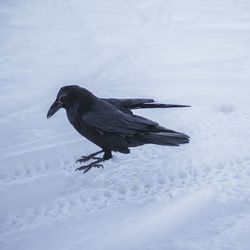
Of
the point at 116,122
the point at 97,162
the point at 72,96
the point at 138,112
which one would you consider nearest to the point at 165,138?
the point at 116,122

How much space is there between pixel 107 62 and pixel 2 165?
6.26 feet

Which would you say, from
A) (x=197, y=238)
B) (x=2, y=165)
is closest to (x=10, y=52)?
(x=2, y=165)

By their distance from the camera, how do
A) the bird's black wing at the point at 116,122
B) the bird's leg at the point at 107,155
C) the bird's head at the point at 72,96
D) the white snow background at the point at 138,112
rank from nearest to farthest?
the white snow background at the point at 138,112 < the bird's black wing at the point at 116,122 < the bird's head at the point at 72,96 < the bird's leg at the point at 107,155

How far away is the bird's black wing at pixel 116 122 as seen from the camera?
336 centimetres

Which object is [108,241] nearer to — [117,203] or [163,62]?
[117,203]

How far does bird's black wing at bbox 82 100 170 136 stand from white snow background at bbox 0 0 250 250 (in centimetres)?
30

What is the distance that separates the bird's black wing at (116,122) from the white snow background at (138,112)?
302mm

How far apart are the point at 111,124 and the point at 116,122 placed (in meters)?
0.04

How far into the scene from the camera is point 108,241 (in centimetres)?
284

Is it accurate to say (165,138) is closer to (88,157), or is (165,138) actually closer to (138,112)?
(88,157)

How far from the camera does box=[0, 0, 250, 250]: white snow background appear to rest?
9.68ft

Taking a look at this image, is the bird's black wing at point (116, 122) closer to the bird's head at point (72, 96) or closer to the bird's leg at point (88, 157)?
the bird's head at point (72, 96)

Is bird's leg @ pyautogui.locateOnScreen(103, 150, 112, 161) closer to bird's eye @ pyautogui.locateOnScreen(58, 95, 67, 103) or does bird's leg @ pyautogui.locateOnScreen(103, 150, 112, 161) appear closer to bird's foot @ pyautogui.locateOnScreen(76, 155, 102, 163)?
bird's foot @ pyautogui.locateOnScreen(76, 155, 102, 163)

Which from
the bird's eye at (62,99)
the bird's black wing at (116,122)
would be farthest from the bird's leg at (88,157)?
the bird's eye at (62,99)
